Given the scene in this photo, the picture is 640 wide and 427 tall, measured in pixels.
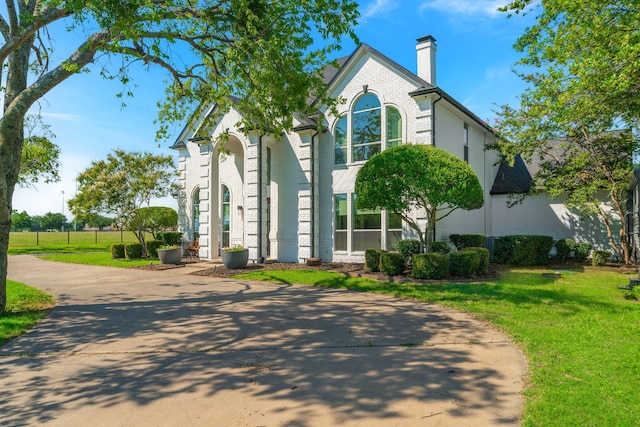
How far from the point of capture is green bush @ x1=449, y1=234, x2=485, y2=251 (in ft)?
47.0

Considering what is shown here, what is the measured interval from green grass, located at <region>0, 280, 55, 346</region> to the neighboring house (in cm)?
709

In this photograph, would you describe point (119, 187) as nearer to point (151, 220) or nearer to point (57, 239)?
point (151, 220)

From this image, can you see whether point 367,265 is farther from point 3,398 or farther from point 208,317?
point 3,398

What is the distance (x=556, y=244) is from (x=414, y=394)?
47.7ft

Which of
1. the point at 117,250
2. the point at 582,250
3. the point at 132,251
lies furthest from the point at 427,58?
the point at 117,250

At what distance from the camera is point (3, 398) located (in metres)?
3.85

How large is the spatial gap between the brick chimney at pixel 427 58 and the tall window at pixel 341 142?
363 cm

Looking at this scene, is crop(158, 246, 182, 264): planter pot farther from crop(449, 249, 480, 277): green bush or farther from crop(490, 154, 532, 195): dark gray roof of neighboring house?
crop(490, 154, 532, 195): dark gray roof of neighboring house

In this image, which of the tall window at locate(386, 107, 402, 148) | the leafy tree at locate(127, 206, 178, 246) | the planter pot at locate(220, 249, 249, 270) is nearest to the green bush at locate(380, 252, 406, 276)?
the tall window at locate(386, 107, 402, 148)

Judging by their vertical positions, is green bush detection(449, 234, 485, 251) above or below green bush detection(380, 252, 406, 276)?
above

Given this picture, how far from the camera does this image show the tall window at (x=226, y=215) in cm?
1898

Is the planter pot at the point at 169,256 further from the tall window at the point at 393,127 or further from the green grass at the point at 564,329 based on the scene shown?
the tall window at the point at 393,127

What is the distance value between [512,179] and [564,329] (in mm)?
14736

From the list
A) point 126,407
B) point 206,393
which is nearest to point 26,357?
point 126,407
